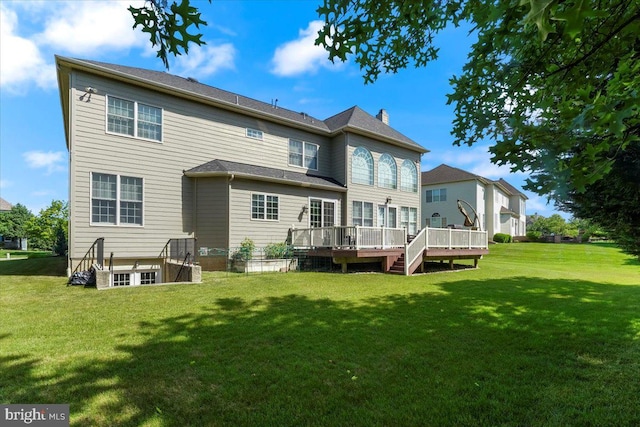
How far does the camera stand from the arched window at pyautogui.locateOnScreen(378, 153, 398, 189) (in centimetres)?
1769

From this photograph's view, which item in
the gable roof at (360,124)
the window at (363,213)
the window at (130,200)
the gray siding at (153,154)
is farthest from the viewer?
the window at (363,213)

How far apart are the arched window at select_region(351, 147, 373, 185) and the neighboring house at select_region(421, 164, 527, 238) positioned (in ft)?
48.1

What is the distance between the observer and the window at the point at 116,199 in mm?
10789

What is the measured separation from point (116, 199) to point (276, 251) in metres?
6.22

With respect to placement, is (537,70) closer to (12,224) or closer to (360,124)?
(360,124)

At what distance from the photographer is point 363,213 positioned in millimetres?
16875

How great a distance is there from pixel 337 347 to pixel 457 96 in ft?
11.8

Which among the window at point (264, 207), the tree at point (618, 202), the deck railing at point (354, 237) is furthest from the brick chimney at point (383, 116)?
the tree at point (618, 202)

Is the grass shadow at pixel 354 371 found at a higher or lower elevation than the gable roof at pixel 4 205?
lower

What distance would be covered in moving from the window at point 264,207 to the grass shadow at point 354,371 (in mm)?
7672

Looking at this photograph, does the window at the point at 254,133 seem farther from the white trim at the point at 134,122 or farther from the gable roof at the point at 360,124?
the gable roof at the point at 360,124

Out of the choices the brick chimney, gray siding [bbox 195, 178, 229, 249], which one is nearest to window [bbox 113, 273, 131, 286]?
gray siding [bbox 195, 178, 229, 249]

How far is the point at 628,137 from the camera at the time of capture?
82.6 inches

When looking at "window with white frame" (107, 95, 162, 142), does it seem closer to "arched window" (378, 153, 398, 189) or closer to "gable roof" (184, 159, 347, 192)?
"gable roof" (184, 159, 347, 192)
